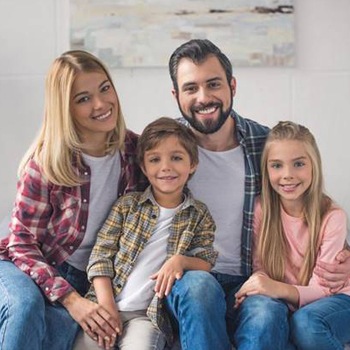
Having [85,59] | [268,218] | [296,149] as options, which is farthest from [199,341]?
[85,59]

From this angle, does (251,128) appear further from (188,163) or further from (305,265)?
(305,265)

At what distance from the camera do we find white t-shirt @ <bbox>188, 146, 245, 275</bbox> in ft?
6.13

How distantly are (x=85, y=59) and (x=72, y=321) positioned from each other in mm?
714

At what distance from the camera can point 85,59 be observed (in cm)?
183

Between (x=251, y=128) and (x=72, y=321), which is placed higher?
(x=251, y=128)

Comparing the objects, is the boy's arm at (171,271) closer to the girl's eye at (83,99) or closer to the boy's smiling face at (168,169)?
the boy's smiling face at (168,169)

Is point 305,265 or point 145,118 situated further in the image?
point 145,118

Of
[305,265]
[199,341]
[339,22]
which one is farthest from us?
[339,22]

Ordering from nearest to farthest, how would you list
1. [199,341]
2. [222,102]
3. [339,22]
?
[199,341] < [222,102] < [339,22]

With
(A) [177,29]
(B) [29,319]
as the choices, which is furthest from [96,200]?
(A) [177,29]

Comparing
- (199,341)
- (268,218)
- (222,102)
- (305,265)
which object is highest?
(222,102)

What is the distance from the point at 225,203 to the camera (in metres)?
1.87

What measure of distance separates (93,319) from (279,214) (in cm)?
59

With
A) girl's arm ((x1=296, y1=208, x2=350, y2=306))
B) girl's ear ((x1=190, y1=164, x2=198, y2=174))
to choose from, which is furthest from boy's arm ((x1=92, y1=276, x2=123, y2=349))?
girl's arm ((x1=296, y1=208, x2=350, y2=306))
